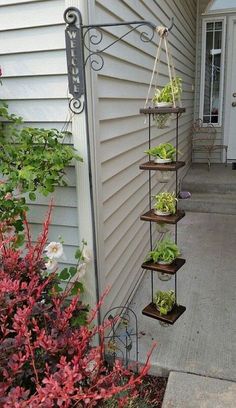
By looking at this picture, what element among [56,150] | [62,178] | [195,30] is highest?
[195,30]

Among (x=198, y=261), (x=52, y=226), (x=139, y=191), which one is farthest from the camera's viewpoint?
(x=198, y=261)

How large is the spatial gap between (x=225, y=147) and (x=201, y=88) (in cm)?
107

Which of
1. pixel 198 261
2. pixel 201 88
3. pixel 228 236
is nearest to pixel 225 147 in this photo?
pixel 201 88

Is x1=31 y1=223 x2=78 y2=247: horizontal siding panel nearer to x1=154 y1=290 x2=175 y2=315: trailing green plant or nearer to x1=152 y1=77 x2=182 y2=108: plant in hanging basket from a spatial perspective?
x1=154 y1=290 x2=175 y2=315: trailing green plant

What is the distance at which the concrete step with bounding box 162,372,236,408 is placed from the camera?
1.73 meters

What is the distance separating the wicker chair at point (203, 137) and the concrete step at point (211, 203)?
138cm

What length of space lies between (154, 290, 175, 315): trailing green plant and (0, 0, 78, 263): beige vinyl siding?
54 centimetres

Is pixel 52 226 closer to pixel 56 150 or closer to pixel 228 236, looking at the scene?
pixel 56 150

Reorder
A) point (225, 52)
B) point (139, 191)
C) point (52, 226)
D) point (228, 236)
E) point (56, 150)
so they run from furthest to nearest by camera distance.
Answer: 1. point (225, 52)
2. point (228, 236)
3. point (139, 191)
4. point (52, 226)
5. point (56, 150)

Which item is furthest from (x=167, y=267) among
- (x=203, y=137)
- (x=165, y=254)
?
(x=203, y=137)

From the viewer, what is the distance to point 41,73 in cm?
186

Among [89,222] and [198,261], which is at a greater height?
[89,222]

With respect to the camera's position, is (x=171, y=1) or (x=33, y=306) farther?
(x=171, y=1)

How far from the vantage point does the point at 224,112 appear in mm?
5754
